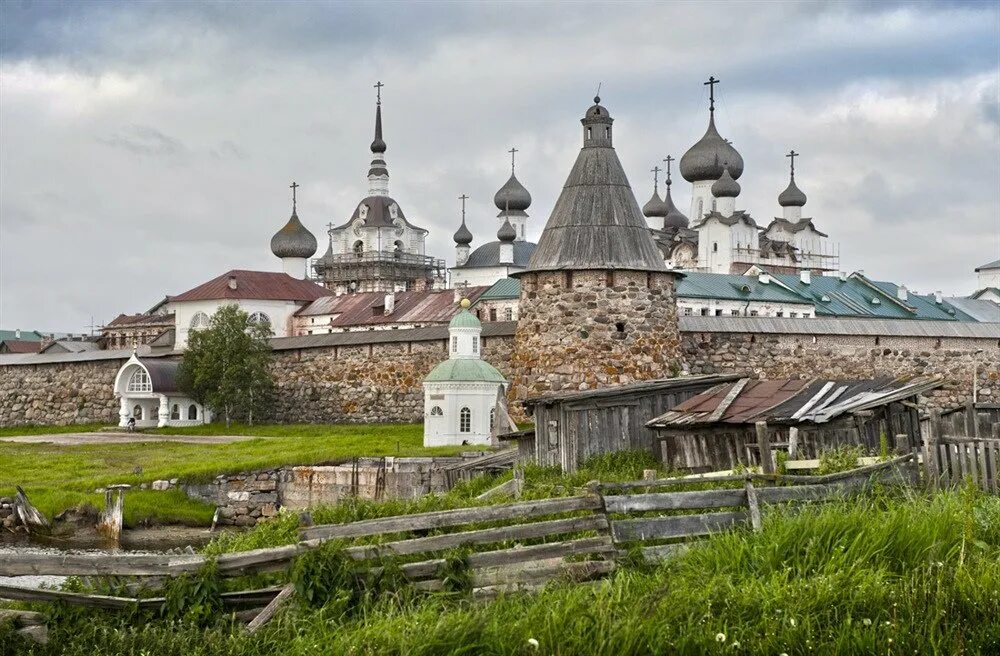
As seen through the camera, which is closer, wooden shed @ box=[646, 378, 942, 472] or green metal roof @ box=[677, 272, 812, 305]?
wooden shed @ box=[646, 378, 942, 472]

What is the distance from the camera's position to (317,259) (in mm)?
86250

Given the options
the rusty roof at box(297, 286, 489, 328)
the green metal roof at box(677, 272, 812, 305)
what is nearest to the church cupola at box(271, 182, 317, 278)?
the rusty roof at box(297, 286, 489, 328)

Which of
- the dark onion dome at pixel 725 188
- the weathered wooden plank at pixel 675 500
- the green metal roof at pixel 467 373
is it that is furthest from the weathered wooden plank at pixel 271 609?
the dark onion dome at pixel 725 188

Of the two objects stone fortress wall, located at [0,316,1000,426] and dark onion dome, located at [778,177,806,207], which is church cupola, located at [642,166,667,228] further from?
stone fortress wall, located at [0,316,1000,426]

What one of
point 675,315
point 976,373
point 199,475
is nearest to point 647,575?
point 675,315

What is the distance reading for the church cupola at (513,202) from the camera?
251ft

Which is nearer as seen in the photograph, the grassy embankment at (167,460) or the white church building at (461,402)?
the grassy embankment at (167,460)

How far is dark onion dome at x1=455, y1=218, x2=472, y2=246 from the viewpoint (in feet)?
265

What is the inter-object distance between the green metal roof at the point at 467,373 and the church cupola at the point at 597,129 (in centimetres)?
595

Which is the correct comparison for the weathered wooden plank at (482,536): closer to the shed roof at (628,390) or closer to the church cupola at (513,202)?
the shed roof at (628,390)

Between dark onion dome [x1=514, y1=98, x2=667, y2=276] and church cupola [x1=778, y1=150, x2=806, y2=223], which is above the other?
church cupola [x1=778, y1=150, x2=806, y2=223]

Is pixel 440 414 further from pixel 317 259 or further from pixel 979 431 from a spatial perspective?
pixel 317 259

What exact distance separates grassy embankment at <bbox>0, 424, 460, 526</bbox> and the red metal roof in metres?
19.6

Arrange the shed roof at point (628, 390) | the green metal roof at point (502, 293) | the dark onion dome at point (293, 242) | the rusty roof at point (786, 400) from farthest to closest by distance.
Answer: the dark onion dome at point (293, 242), the green metal roof at point (502, 293), the shed roof at point (628, 390), the rusty roof at point (786, 400)
